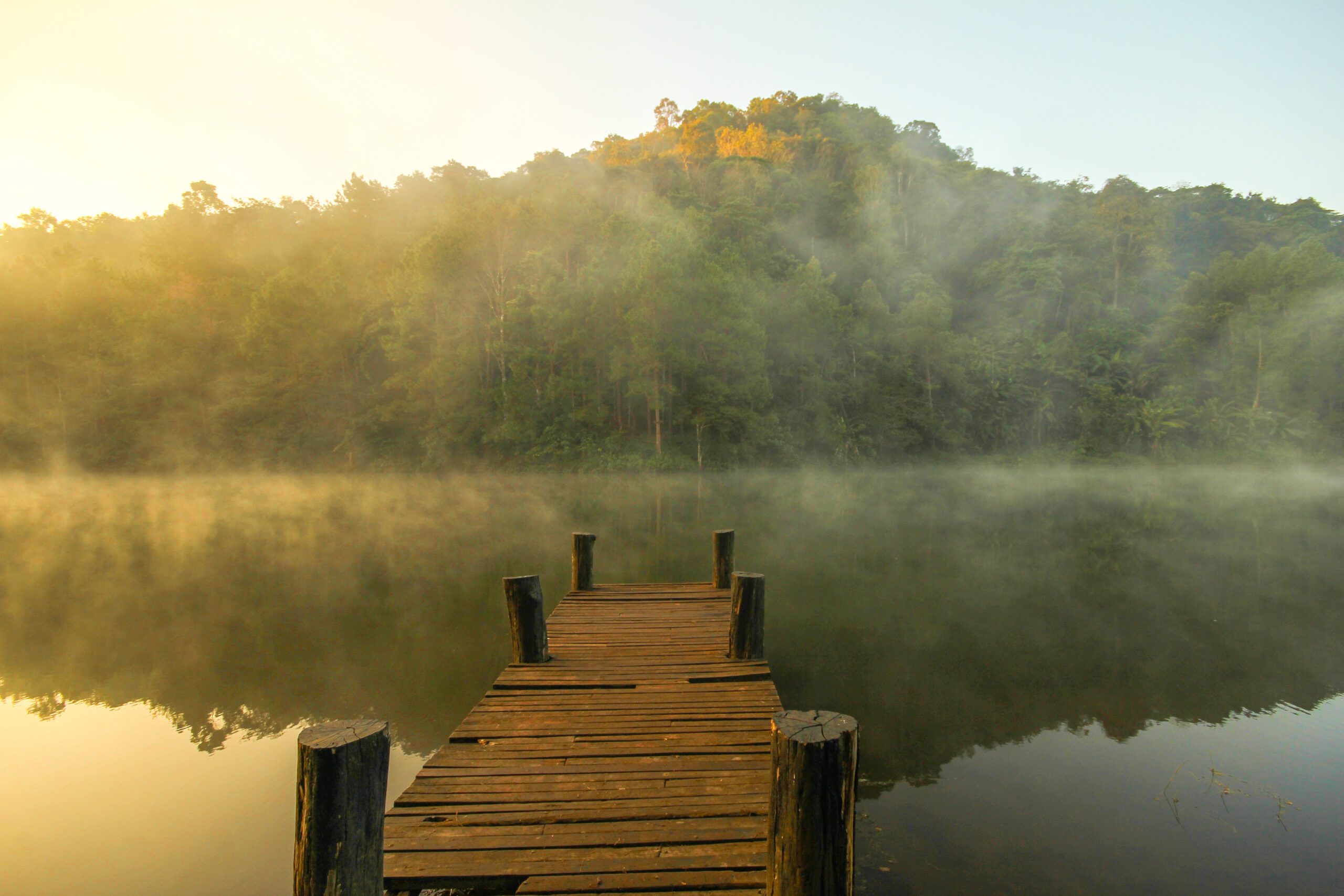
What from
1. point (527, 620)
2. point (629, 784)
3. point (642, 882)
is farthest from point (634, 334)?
point (642, 882)

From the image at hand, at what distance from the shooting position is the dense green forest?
29.7m

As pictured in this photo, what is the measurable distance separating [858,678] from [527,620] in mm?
3760

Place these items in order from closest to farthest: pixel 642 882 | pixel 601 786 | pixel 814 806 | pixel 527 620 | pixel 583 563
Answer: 1. pixel 814 806
2. pixel 642 882
3. pixel 601 786
4. pixel 527 620
5. pixel 583 563

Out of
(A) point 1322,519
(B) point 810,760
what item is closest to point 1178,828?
(B) point 810,760

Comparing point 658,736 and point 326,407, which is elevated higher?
point 326,407

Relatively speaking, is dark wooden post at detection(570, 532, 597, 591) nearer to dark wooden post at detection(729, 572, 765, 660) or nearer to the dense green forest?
dark wooden post at detection(729, 572, 765, 660)

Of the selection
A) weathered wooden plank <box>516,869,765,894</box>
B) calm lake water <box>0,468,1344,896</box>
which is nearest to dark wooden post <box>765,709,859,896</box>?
weathered wooden plank <box>516,869,765,894</box>

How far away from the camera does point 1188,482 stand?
98.2ft

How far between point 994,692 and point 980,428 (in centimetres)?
3518

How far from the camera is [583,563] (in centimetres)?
851

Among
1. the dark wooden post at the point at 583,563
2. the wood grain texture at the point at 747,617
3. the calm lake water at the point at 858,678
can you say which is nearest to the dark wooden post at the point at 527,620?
the calm lake water at the point at 858,678

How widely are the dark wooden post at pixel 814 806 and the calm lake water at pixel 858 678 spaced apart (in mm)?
2141

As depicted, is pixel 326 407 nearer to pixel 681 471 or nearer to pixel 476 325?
pixel 476 325

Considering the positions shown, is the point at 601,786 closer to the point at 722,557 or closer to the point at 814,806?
the point at 814,806
